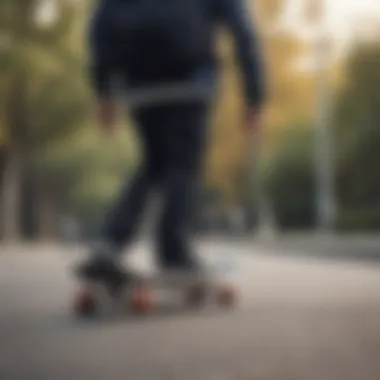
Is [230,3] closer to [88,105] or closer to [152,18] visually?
[152,18]

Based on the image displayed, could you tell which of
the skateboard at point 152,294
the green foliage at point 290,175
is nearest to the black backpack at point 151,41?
the green foliage at point 290,175

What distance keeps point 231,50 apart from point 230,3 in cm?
7

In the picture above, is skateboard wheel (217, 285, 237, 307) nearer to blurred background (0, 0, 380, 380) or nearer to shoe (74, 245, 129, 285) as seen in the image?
blurred background (0, 0, 380, 380)

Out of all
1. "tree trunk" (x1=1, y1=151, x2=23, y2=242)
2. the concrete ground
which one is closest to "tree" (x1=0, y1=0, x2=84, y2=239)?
"tree trunk" (x1=1, y1=151, x2=23, y2=242)

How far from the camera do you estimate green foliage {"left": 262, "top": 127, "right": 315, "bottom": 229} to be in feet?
5.12

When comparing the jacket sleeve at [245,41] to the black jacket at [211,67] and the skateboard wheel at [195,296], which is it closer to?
the black jacket at [211,67]

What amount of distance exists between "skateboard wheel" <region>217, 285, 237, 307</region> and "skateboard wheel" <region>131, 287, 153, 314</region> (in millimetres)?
113

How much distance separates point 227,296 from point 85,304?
0.75 feet

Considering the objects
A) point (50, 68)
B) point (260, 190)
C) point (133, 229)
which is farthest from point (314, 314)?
point (50, 68)

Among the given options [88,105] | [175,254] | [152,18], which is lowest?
[175,254]

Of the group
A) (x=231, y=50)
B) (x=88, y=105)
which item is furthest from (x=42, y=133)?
(x=231, y=50)

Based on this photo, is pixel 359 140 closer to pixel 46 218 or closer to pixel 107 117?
pixel 107 117

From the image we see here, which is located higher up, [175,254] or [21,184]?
[21,184]

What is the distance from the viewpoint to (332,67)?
1570 mm
